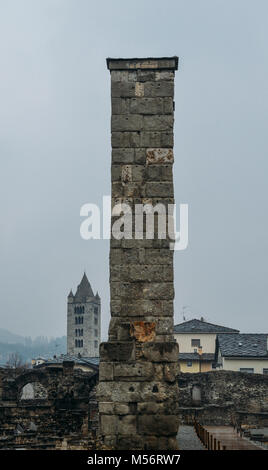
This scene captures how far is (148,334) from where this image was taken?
29.0 ft

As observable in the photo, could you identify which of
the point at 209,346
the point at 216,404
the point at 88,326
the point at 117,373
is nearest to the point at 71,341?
the point at 88,326

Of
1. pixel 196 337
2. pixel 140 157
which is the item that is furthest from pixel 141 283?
pixel 196 337

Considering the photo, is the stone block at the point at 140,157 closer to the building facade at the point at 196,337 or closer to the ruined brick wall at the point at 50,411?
the ruined brick wall at the point at 50,411

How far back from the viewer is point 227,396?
3403 centimetres

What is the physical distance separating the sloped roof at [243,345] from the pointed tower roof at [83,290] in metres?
70.8

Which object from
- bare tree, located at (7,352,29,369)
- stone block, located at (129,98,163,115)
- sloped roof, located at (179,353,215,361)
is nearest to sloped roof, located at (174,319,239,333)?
sloped roof, located at (179,353,215,361)

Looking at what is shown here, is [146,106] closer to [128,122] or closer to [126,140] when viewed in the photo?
[128,122]

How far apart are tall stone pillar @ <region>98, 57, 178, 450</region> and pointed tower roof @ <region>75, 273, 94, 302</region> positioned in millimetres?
107770

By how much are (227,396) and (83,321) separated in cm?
8126

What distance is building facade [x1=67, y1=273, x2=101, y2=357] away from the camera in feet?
366

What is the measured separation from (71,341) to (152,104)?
10643 cm

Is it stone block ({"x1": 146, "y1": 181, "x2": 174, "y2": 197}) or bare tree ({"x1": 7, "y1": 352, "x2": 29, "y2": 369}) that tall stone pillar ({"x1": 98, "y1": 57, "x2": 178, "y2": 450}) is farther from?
bare tree ({"x1": 7, "y1": 352, "x2": 29, "y2": 369})
